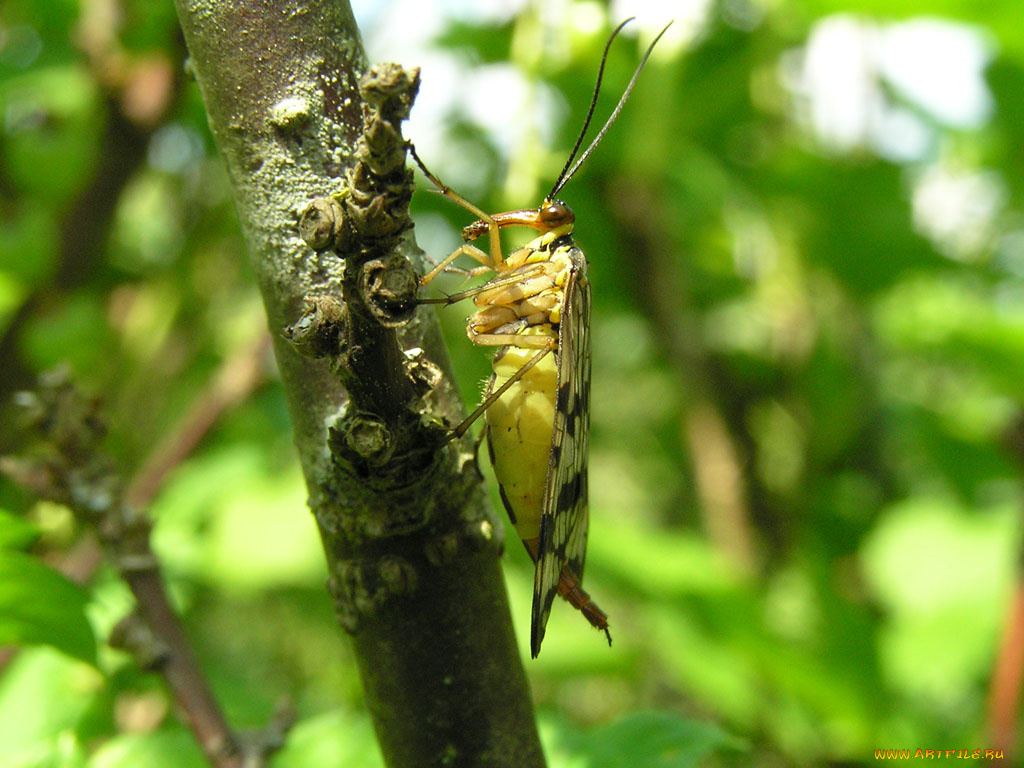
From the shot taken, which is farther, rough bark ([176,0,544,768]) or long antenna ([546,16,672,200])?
long antenna ([546,16,672,200])

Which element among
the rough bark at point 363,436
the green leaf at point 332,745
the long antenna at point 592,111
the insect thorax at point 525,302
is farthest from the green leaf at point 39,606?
the long antenna at point 592,111

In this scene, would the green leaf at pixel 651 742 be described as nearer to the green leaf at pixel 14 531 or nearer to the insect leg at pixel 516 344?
the insect leg at pixel 516 344

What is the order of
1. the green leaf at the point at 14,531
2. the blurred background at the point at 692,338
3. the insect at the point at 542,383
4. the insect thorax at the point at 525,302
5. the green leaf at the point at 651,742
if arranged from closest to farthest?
the green leaf at the point at 14,531 → the green leaf at the point at 651,742 → the insect at the point at 542,383 → the insect thorax at the point at 525,302 → the blurred background at the point at 692,338

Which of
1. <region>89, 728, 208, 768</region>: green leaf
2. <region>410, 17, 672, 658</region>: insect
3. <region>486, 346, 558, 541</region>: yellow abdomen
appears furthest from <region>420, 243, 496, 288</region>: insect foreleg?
<region>89, 728, 208, 768</region>: green leaf

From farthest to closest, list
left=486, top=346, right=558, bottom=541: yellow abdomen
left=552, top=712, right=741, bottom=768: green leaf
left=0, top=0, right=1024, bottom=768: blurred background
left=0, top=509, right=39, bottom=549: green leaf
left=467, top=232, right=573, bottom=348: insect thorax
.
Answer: left=0, top=0, right=1024, bottom=768: blurred background, left=467, top=232, right=573, bottom=348: insect thorax, left=486, top=346, right=558, bottom=541: yellow abdomen, left=552, top=712, right=741, bottom=768: green leaf, left=0, top=509, right=39, bottom=549: green leaf

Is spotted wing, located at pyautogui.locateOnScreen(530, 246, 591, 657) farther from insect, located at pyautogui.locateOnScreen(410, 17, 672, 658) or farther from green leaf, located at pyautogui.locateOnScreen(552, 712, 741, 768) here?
green leaf, located at pyautogui.locateOnScreen(552, 712, 741, 768)

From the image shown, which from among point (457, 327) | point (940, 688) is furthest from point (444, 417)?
point (940, 688)

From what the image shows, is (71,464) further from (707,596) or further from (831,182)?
(831,182)
